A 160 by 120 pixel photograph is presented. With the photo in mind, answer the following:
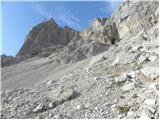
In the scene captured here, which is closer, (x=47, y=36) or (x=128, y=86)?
(x=128, y=86)

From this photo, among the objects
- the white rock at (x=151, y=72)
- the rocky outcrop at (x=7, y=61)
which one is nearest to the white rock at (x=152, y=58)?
the white rock at (x=151, y=72)

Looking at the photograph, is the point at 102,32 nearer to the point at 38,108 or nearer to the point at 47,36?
the point at 47,36

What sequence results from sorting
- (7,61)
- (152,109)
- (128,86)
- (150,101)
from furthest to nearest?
1. (7,61)
2. (128,86)
3. (150,101)
4. (152,109)

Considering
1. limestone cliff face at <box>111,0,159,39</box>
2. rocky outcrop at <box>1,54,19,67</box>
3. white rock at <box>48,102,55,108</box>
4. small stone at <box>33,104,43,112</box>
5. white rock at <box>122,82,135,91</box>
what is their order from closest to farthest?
small stone at <box>33,104,43,112</box> < white rock at <box>48,102,55,108</box> < white rock at <box>122,82,135,91</box> < limestone cliff face at <box>111,0,159,39</box> < rocky outcrop at <box>1,54,19,67</box>

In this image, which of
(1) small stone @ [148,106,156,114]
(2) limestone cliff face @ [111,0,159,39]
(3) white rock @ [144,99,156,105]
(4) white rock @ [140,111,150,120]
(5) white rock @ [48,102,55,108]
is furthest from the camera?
(2) limestone cliff face @ [111,0,159,39]

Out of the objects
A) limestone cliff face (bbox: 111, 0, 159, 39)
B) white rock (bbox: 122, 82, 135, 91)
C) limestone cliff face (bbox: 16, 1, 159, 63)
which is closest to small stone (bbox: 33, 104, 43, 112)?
white rock (bbox: 122, 82, 135, 91)

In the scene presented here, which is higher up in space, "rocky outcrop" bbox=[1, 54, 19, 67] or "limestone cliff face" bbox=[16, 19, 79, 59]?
"limestone cliff face" bbox=[16, 19, 79, 59]

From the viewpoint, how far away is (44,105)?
21.9 meters

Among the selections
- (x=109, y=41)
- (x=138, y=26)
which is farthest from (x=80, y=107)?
(x=109, y=41)

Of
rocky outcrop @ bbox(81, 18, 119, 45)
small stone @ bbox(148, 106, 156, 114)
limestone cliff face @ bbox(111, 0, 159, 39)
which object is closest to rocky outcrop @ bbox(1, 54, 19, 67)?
rocky outcrop @ bbox(81, 18, 119, 45)

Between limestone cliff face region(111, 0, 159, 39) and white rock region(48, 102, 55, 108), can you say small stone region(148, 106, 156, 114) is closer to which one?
white rock region(48, 102, 55, 108)

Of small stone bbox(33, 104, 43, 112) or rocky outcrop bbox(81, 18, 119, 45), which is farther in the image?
rocky outcrop bbox(81, 18, 119, 45)

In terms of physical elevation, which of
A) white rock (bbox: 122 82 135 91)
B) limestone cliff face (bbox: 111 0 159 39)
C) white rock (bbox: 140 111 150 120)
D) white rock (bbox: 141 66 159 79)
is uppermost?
limestone cliff face (bbox: 111 0 159 39)

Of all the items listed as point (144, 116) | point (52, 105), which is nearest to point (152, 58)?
point (52, 105)
